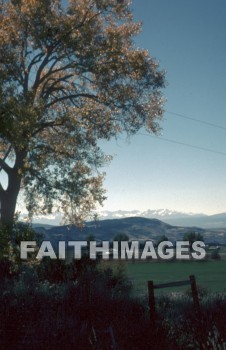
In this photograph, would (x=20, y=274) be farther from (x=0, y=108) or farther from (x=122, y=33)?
(x=122, y=33)

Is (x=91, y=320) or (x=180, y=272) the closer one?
(x=91, y=320)

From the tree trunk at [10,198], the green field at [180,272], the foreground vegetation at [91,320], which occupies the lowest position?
the green field at [180,272]

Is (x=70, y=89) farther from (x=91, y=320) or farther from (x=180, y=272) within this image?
(x=180, y=272)

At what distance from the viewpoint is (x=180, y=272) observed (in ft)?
151

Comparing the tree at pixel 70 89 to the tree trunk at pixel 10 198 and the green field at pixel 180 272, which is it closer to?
the tree trunk at pixel 10 198

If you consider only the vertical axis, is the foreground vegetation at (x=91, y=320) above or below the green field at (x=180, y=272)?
above

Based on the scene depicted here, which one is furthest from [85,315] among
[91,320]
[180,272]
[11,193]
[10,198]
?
[180,272]

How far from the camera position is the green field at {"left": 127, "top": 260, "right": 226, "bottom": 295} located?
37.5 metres

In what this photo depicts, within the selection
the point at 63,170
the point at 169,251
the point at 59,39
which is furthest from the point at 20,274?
the point at 169,251

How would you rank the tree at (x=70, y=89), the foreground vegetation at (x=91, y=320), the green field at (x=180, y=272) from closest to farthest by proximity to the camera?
the foreground vegetation at (x=91, y=320) < the tree at (x=70, y=89) < the green field at (x=180, y=272)

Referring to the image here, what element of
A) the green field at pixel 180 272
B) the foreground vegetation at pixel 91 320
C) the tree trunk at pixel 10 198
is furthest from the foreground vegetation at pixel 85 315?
the green field at pixel 180 272

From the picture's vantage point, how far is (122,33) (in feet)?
88.3

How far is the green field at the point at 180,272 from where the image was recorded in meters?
37.5

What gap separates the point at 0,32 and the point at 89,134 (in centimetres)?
743
